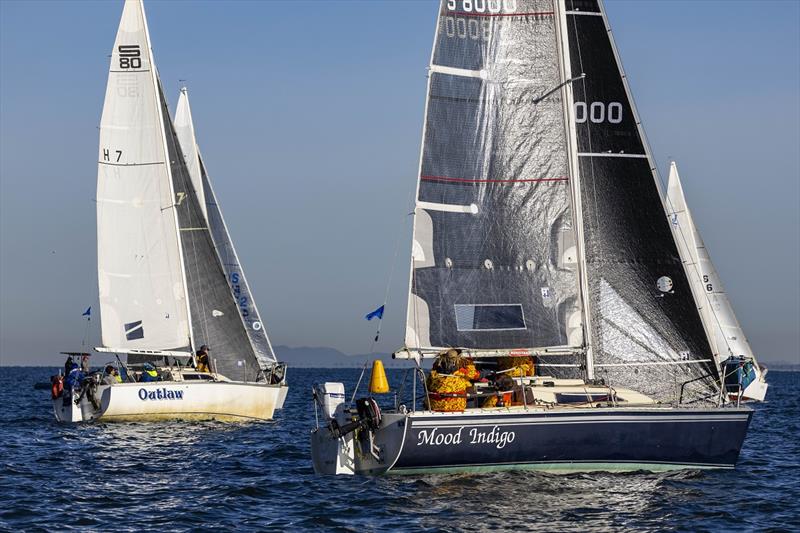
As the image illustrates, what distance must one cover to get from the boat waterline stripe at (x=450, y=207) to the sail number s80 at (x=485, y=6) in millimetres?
3307

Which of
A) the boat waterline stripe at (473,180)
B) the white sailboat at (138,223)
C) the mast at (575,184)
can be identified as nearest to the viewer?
the boat waterline stripe at (473,180)

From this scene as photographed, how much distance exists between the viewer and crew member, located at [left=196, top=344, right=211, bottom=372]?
112 feet

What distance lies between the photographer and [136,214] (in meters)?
34.5

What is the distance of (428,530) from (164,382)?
16.5 meters

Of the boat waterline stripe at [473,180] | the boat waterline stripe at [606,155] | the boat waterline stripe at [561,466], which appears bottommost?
the boat waterline stripe at [561,466]

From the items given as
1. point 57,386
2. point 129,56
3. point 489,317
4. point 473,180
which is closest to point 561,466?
point 489,317

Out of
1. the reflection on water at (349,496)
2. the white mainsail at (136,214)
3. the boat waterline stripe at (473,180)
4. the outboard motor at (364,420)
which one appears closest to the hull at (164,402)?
the white mainsail at (136,214)

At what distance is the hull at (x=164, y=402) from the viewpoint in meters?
31.2

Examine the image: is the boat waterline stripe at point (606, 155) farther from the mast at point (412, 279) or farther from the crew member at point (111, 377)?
the crew member at point (111, 377)

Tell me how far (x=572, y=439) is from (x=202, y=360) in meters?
17.1

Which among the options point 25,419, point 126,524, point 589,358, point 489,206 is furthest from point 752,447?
point 25,419

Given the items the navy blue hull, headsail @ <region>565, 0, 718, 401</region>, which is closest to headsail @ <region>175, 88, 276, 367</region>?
headsail @ <region>565, 0, 718, 401</region>

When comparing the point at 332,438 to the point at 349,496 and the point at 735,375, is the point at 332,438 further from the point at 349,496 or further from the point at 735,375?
the point at 735,375

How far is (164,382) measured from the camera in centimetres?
3125
